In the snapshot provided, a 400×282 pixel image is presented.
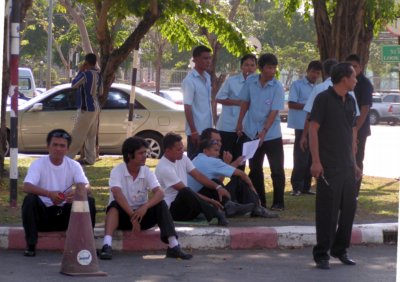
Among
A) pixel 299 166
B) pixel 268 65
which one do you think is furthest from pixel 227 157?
pixel 299 166

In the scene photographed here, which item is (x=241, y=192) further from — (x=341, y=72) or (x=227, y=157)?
(x=341, y=72)

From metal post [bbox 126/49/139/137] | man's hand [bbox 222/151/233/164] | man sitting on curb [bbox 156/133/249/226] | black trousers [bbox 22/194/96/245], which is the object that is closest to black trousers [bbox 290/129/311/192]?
man's hand [bbox 222/151/233/164]

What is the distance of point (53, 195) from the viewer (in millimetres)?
8055

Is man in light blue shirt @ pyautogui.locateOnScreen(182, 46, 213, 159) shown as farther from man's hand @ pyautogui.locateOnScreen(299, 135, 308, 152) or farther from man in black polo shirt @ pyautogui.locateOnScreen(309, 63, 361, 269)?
man in black polo shirt @ pyautogui.locateOnScreen(309, 63, 361, 269)

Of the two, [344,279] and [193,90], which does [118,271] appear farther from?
[193,90]

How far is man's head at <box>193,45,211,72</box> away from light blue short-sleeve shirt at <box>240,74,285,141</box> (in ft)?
1.89

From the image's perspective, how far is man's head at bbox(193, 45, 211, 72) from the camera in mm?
10234

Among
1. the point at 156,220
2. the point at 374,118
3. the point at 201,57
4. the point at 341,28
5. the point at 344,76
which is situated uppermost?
the point at 341,28

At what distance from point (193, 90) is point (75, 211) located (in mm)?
3273

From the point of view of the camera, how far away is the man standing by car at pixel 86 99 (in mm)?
14148

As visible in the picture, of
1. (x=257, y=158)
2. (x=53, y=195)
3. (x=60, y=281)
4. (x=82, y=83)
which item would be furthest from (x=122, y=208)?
(x=82, y=83)

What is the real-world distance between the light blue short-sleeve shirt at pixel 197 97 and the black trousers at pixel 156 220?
208cm

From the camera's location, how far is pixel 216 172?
9641mm

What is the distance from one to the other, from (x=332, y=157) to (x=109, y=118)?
10.7 meters
